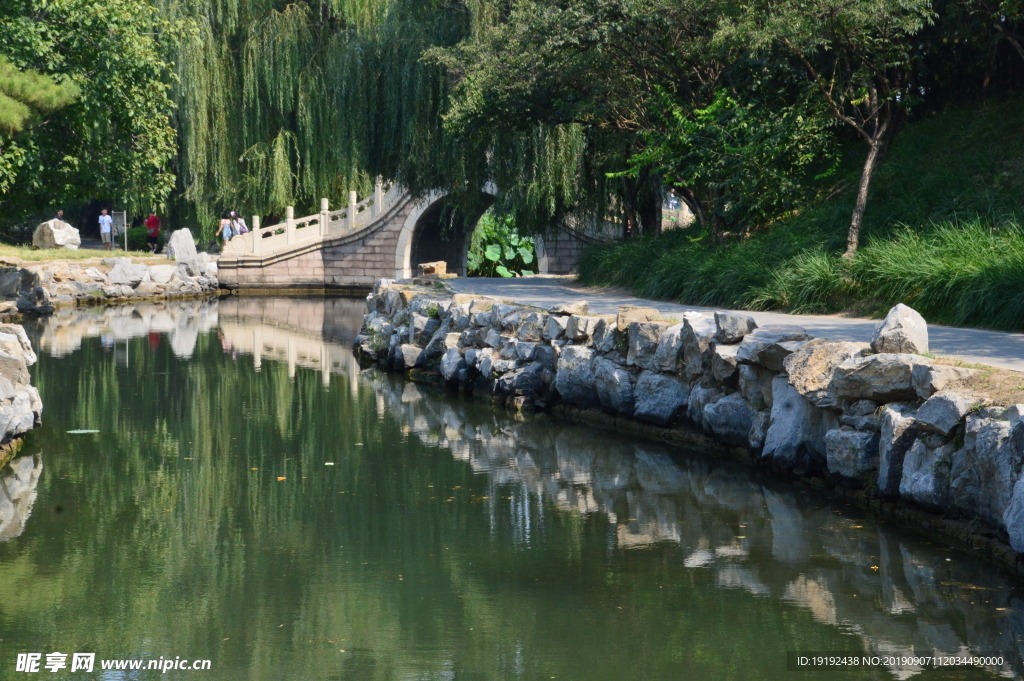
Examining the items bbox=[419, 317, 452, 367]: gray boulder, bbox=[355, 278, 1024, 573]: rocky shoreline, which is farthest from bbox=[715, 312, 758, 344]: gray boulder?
bbox=[419, 317, 452, 367]: gray boulder

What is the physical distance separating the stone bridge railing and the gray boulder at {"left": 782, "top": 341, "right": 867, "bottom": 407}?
21.6m

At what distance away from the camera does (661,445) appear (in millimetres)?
9320

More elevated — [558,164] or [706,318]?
[558,164]

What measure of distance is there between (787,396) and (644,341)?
2029 mm

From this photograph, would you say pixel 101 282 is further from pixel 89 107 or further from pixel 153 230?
pixel 89 107

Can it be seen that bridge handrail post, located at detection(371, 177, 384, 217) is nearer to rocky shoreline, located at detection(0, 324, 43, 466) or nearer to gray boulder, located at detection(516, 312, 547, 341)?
gray boulder, located at detection(516, 312, 547, 341)

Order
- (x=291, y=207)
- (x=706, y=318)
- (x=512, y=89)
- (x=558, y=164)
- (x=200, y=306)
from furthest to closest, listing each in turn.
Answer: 1. (x=291, y=207)
2. (x=200, y=306)
3. (x=558, y=164)
4. (x=512, y=89)
5. (x=706, y=318)

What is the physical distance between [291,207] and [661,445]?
20222 mm

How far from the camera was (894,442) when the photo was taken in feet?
21.5

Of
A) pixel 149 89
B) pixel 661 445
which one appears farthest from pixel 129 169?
pixel 661 445

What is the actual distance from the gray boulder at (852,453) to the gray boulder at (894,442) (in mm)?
193

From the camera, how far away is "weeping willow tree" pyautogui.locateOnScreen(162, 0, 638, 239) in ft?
80.1

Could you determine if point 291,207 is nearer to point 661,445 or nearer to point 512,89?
point 512,89

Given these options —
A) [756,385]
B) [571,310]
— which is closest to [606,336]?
[571,310]
